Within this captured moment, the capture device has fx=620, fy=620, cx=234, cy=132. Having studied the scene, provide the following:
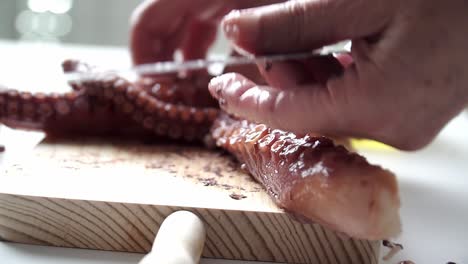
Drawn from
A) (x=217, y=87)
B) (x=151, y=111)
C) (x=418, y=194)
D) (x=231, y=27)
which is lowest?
(x=418, y=194)

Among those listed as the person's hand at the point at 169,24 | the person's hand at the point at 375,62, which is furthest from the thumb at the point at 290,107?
the person's hand at the point at 169,24

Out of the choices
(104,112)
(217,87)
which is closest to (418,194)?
(217,87)

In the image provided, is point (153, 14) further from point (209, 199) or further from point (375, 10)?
point (375, 10)

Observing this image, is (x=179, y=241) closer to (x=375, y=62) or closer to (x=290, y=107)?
(x=290, y=107)

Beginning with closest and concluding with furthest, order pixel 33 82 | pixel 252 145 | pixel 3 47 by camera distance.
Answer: pixel 252 145 < pixel 33 82 < pixel 3 47

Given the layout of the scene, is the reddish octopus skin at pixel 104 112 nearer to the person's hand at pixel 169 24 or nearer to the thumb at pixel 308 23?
the person's hand at pixel 169 24

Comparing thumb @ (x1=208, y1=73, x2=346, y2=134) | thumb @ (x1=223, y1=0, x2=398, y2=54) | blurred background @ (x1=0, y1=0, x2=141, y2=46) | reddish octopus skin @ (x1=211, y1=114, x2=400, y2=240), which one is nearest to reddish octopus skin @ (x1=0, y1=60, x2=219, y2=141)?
reddish octopus skin @ (x1=211, y1=114, x2=400, y2=240)

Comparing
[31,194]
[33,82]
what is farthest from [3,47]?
[31,194]
